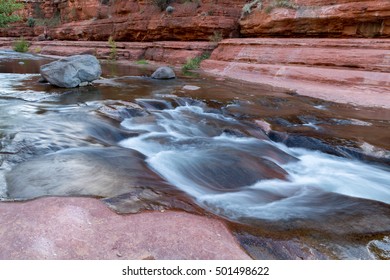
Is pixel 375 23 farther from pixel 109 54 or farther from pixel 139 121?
pixel 109 54

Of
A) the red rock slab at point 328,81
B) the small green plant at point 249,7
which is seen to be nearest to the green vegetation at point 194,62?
the small green plant at point 249,7

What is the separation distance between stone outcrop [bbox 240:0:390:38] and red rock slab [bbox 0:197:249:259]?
8.79m

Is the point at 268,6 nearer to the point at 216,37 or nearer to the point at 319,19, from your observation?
the point at 319,19

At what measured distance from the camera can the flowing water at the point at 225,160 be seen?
7.89 feet

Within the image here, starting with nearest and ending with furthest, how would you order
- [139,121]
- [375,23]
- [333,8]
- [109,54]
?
[139,121] → [375,23] → [333,8] → [109,54]

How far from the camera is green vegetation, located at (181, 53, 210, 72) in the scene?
40.7 ft

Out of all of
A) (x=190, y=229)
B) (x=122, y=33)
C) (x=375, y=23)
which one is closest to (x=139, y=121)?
(x=190, y=229)

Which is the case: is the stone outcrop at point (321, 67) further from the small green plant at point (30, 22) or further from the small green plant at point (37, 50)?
the small green plant at point (30, 22)

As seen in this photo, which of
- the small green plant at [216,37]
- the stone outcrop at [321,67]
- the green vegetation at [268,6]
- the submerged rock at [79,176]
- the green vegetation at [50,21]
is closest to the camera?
the submerged rock at [79,176]

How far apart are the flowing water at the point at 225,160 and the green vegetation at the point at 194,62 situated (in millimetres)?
5354

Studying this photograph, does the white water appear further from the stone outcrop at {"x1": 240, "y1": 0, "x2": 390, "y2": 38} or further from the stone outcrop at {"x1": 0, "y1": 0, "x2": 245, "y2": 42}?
the stone outcrop at {"x1": 0, "y1": 0, "x2": 245, "y2": 42}

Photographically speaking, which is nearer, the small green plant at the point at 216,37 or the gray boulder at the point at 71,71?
the gray boulder at the point at 71,71
